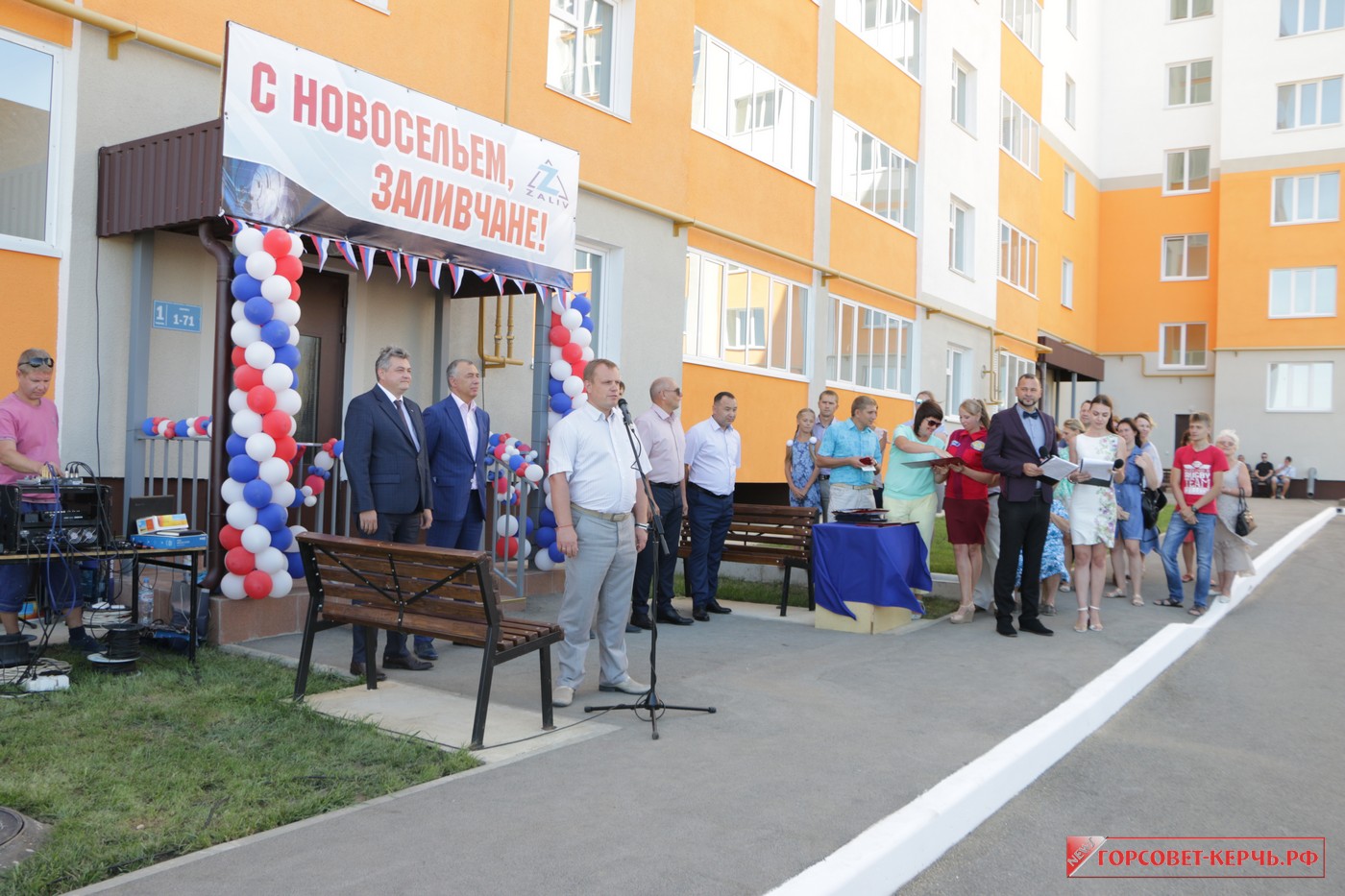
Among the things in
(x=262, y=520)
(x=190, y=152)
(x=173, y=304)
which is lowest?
(x=262, y=520)

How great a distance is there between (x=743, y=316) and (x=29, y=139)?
9.81 metres

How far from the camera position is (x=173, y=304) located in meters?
8.52

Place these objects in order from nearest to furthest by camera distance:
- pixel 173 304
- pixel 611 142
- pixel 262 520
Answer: pixel 262 520, pixel 173 304, pixel 611 142

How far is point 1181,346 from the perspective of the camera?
121ft

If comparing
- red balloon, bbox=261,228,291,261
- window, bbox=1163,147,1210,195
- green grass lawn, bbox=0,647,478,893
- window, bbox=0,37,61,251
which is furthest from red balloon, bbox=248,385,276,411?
window, bbox=1163,147,1210,195

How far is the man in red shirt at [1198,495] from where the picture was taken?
10.8 metres

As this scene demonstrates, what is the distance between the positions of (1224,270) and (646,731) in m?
34.7

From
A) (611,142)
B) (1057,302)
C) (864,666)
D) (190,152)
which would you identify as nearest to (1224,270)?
(1057,302)

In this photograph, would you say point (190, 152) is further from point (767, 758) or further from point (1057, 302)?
point (1057, 302)

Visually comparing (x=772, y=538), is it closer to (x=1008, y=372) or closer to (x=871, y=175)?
(x=871, y=175)

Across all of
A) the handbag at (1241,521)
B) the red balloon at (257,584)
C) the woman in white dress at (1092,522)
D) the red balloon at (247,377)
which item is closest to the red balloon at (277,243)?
the red balloon at (247,377)

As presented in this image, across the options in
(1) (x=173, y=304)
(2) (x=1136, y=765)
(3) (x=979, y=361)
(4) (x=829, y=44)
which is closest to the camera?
(2) (x=1136, y=765)

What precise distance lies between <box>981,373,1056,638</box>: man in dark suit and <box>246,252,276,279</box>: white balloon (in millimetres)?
5649

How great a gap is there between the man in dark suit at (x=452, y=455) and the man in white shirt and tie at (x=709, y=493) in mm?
2590
